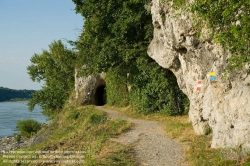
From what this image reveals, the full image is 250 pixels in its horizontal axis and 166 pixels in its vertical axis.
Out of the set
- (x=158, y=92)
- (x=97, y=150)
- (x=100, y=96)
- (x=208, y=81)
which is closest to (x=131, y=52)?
(x=158, y=92)

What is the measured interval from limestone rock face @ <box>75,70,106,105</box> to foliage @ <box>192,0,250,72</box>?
18.3m

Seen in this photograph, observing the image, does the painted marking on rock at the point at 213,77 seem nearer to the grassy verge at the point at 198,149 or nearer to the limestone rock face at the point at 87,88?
the grassy verge at the point at 198,149

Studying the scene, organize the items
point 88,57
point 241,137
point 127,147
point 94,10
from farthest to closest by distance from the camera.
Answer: point 88,57, point 94,10, point 127,147, point 241,137

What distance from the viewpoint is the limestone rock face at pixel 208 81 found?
8.93 m

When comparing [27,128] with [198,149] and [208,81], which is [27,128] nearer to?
[208,81]

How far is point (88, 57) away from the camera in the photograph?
79.6 feet

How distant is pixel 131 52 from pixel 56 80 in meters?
17.0

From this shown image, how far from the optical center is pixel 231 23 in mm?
9227

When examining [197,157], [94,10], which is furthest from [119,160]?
[94,10]

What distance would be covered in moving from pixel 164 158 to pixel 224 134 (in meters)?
2.10

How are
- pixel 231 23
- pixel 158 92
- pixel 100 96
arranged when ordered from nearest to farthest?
1. pixel 231 23
2. pixel 158 92
3. pixel 100 96

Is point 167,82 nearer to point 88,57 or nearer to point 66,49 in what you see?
point 88,57

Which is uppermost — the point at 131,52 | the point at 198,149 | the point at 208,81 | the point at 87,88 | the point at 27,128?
the point at 131,52

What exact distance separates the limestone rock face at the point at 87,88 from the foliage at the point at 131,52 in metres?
4.36
